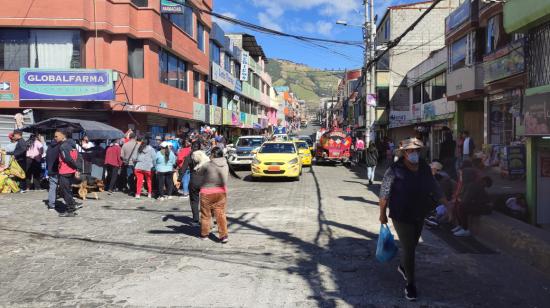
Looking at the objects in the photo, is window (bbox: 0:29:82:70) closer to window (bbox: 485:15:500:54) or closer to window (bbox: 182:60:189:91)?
window (bbox: 182:60:189:91)

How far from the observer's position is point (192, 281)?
5.61 metres

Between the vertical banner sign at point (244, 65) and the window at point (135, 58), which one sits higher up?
the vertical banner sign at point (244, 65)

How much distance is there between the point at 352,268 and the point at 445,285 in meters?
1.18

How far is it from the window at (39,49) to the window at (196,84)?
1101 centimetres

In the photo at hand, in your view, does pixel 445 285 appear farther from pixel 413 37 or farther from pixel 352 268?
pixel 413 37

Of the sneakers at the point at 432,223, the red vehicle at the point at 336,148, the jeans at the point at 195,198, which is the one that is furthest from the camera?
the red vehicle at the point at 336,148

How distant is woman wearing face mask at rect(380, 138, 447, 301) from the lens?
5141 mm

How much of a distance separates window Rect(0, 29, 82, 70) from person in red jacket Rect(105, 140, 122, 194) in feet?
25.2

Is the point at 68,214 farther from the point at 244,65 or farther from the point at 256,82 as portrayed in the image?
the point at 256,82

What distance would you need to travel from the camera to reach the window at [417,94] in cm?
3261

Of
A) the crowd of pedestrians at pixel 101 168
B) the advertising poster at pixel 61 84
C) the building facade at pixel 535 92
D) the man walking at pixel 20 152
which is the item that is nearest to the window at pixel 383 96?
the advertising poster at pixel 61 84

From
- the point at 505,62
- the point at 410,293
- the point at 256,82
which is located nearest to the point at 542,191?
the point at 410,293

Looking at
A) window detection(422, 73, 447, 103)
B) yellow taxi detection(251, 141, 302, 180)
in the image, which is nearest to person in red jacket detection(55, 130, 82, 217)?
yellow taxi detection(251, 141, 302, 180)

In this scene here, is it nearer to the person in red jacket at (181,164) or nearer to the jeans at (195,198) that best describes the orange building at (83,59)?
the person in red jacket at (181,164)
